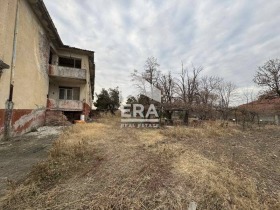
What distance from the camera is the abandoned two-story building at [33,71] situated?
26.0ft

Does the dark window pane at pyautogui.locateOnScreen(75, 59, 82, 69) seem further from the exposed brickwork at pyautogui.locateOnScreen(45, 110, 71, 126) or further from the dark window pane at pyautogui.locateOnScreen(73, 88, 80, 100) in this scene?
the exposed brickwork at pyautogui.locateOnScreen(45, 110, 71, 126)

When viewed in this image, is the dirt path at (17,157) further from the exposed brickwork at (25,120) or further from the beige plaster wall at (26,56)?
the beige plaster wall at (26,56)

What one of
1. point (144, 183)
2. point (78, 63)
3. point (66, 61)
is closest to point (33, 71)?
point (78, 63)

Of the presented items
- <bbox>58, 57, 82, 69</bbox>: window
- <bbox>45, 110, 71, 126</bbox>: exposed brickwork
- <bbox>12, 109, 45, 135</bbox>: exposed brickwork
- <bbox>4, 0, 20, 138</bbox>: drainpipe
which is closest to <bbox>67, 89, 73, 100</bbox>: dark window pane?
<bbox>58, 57, 82, 69</bbox>: window

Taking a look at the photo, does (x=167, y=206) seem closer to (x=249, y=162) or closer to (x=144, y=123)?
(x=249, y=162)

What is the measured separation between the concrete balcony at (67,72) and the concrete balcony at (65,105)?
1934 millimetres

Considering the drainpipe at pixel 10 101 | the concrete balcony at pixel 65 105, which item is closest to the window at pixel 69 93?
the concrete balcony at pixel 65 105

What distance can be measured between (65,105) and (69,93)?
192 centimetres

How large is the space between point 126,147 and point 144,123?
31.6 ft

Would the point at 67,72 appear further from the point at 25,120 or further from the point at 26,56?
the point at 25,120

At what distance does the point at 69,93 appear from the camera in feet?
56.4

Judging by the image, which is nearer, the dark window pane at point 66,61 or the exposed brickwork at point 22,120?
the exposed brickwork at point 22,120

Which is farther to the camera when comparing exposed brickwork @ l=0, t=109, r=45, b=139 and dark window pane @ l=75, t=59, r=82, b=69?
dark window pane @ l=75, t=59, r=82, b=69

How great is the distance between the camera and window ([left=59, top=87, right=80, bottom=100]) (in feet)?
55.5
